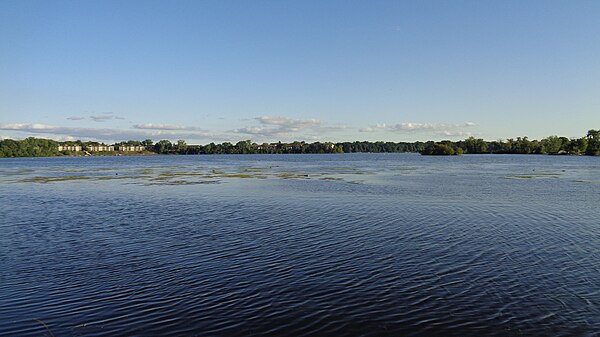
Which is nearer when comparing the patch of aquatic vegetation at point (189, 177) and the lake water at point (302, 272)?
the lake water at point (302, 272)

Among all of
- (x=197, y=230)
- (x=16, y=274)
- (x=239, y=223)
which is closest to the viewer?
(x=16, y=274)

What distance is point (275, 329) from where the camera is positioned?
10.3 m

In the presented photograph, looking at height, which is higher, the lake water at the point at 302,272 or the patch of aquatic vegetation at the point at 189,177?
the lake water at the point at 302,272

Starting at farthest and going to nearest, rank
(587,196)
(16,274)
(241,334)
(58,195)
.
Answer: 1. (58,195)
2. (587,196)
3. (16,274)
4. (241,334)

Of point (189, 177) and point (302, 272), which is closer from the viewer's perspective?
point (302, 272)

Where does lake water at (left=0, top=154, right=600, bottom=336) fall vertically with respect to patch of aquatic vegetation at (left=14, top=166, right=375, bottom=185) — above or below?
above

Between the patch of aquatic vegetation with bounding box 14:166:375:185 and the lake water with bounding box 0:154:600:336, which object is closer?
the lake water with bounding box 0:154:600:336

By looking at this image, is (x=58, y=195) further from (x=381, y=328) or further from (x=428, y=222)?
(x=381, y=328)

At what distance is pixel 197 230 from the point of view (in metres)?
22.4

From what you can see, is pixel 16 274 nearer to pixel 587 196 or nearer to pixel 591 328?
pixel 591 328

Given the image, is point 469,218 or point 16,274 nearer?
point 16,274

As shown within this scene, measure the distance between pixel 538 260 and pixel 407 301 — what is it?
7.23m

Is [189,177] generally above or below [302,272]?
below

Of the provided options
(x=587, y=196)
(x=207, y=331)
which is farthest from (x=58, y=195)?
(x=587, y=196)
